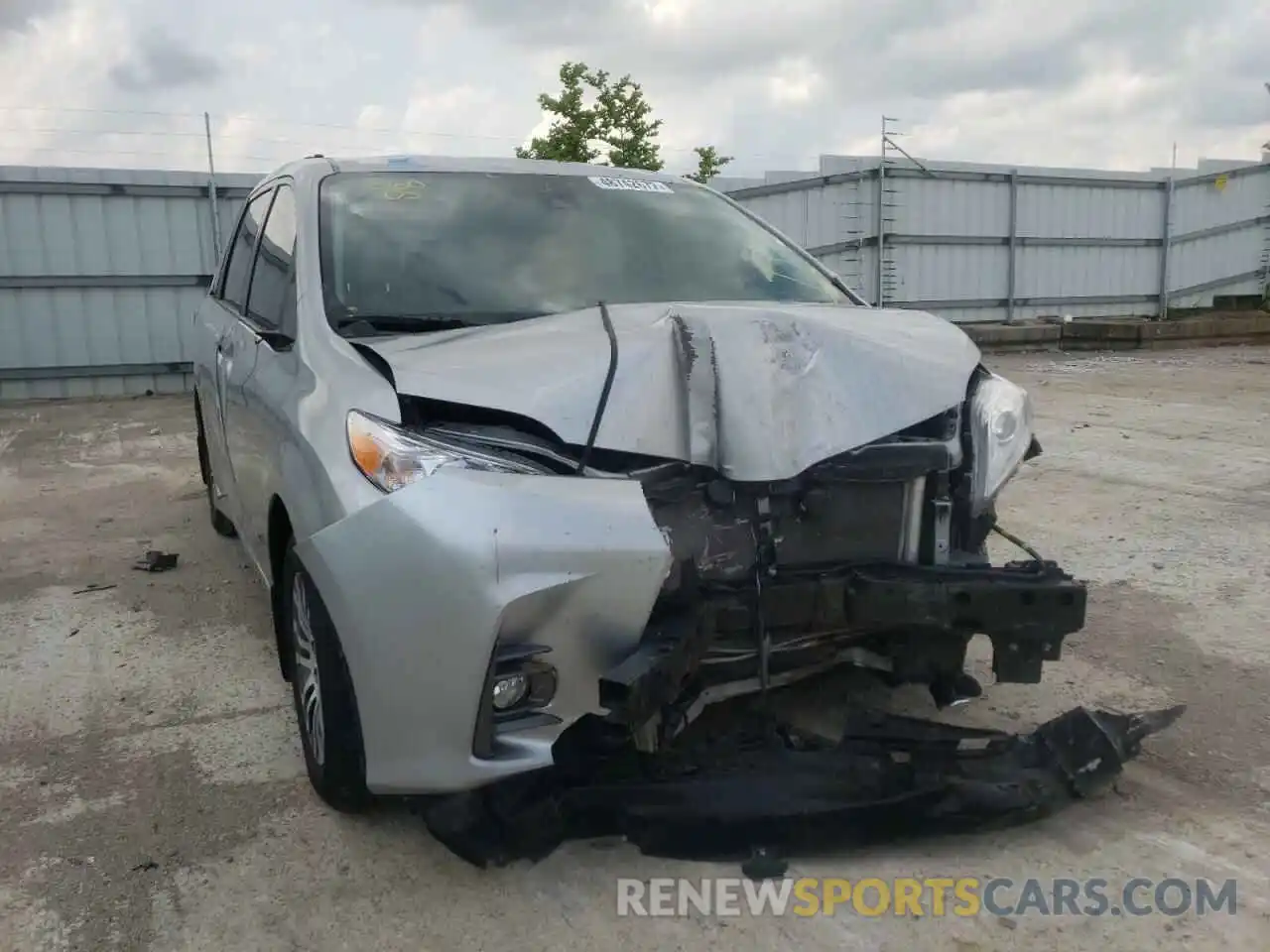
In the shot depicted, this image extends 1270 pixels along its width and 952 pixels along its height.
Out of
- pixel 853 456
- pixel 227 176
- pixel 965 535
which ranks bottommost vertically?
pixel 965 535

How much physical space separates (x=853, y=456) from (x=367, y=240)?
5.60 feet

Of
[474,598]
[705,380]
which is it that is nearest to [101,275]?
[705,380]

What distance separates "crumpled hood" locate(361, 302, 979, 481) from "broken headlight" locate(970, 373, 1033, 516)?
0.09 metres

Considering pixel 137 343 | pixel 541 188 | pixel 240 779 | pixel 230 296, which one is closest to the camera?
pixel 240 779

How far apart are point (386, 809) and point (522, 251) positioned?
1747 mm

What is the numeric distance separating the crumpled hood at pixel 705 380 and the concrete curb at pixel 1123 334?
12555 millimetres

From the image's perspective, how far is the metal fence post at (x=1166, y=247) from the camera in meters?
17.6

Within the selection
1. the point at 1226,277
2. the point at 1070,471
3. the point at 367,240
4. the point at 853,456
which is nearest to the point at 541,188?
the point at 367,240

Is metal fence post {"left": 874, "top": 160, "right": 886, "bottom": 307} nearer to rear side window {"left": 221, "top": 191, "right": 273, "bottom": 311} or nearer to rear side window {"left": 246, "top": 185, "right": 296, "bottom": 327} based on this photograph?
rear side window {"left": 221, "top": 191, "right": 273, "bottom": 311}

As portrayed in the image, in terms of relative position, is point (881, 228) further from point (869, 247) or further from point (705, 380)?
point (705, 380)

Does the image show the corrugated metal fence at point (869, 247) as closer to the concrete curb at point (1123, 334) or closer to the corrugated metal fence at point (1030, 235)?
the corrugated metal fence at point (1030, 235)

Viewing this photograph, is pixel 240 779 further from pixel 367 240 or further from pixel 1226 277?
pixel 1226 277

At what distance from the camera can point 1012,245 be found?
1664 cm

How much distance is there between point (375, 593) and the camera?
7.72 feet
